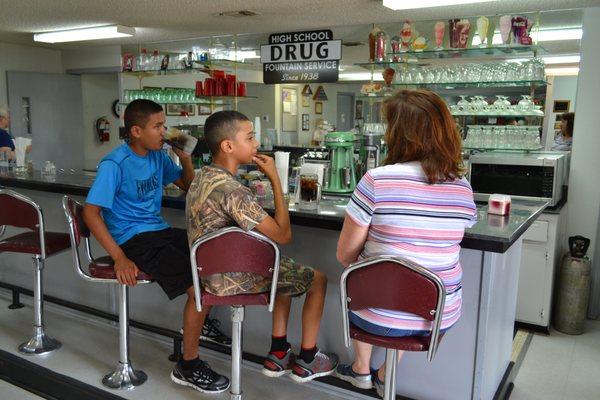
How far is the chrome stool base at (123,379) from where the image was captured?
8.70 feet

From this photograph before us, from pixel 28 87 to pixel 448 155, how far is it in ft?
21.5

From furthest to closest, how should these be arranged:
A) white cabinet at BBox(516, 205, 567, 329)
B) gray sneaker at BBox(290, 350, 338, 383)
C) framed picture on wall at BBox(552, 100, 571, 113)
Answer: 1. framed picture on wall at BBox(552, 100, 571, 113)
2. white cabinet at BBox(516, 205, 567, 329)
3. gray sneaker at BBox(290, 350, 338, 383)

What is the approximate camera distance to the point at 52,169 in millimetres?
3941

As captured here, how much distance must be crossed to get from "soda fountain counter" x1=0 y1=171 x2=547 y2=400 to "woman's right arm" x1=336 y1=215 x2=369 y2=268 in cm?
43

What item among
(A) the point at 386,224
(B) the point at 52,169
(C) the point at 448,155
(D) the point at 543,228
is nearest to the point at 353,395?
(A) the point at 386,224

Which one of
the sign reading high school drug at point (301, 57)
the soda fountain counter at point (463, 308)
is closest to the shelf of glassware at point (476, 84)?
the sign reading high school drug at point (301, 57)

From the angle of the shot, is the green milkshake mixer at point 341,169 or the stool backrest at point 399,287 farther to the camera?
the green milkshake mixer at point 341,169

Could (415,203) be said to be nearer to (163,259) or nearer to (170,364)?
(163,259)

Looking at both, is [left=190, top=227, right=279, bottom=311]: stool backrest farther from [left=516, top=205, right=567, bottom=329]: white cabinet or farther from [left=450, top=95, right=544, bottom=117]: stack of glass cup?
[left=450, top=95, right=544, bottom=117]: stack of glass cup

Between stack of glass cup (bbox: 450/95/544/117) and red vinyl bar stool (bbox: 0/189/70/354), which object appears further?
stack of glass cup (bbox: 450/95/544/117)

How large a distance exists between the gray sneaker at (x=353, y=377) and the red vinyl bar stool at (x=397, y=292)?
0.68 m

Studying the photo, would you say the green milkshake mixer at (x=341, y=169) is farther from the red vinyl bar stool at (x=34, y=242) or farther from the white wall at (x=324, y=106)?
the white wall at (x=324, y=106)

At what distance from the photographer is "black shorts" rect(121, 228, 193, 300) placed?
2.44 m

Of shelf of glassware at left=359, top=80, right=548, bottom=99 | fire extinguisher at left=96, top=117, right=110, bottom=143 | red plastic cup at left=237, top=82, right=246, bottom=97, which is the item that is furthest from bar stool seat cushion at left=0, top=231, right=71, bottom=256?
fire extinguisher at left=96, top=117, right=110, bottom=143
